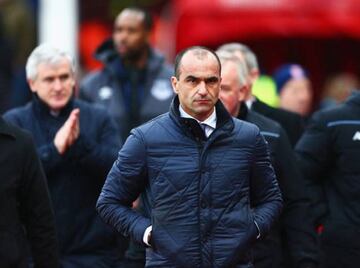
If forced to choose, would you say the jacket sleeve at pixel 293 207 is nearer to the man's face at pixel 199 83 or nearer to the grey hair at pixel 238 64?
the grey hair at pixel 238 64

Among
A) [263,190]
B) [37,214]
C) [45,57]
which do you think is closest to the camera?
[263,190]

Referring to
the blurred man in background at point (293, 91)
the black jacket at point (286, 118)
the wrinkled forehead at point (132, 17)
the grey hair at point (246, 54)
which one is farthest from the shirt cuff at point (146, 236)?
the blurred man in background at point (293, 91)

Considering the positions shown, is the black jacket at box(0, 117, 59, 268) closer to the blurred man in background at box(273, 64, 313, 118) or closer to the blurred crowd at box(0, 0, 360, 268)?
the blurred crowd at box(0, 0, 360, 268)

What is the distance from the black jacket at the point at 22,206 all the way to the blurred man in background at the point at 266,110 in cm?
205

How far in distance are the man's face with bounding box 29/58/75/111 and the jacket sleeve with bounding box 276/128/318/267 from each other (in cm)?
151

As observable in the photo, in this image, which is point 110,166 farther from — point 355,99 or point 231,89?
point 355,99

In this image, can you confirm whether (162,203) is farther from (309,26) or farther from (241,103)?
(309,26)

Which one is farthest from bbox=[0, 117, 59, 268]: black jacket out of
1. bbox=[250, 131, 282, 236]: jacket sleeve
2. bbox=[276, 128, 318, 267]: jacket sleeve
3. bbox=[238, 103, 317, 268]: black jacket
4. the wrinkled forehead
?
the wrinkled forehead

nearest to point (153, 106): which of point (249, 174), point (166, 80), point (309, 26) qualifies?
point (166, 80)

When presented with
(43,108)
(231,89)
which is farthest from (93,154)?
(231,89)

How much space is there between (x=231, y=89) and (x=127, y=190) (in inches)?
63.4

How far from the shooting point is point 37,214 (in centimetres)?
785

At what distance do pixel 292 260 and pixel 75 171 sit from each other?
1.57m

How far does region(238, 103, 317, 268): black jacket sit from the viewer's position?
27.8ft
